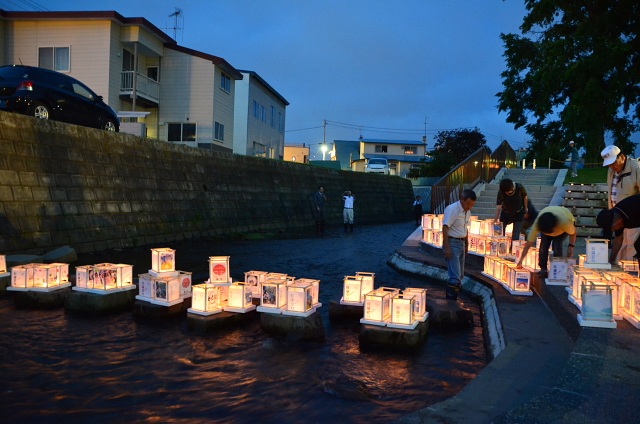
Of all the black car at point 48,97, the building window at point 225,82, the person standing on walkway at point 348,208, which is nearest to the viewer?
the black car at point 48,97

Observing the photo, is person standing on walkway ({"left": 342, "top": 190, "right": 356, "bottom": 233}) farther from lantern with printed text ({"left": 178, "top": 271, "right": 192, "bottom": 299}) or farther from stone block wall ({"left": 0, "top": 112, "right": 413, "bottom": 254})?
lantern with printed text ({"left": 178, "top": 271, "right": 192, "bottom": 299})

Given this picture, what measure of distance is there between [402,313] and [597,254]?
3.20m

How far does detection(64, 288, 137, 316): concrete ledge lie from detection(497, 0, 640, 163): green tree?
72.5ft

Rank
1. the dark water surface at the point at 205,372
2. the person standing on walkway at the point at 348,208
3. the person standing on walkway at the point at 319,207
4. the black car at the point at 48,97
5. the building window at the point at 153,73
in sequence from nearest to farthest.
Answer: the dark water surface at the point at 205,372
the black car at the point at 48,97
the person standing on walkway at the point at 319,207
the person standing on walkway at the point at 348,208
the building window at the point at 153,73

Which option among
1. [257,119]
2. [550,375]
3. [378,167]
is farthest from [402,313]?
[378,167]

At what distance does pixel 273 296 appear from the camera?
6137 millimetres

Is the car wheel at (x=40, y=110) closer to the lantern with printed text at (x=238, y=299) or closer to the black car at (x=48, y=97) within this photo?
the black car at (x=48, y=97)

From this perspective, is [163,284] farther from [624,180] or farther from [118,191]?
[118,191]

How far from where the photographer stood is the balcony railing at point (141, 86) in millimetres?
24641

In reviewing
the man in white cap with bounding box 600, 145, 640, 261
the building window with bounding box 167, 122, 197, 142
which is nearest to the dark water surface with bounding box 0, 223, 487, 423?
the man in white cap with bounding box 600, 145, 640, 261

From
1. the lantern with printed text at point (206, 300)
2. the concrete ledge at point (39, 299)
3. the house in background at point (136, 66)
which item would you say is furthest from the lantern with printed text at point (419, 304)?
the house in background at point (136, 66)

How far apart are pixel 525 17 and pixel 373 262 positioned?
21.7m

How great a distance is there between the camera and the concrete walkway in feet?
10.1

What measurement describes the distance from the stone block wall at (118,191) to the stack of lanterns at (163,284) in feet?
14.8
